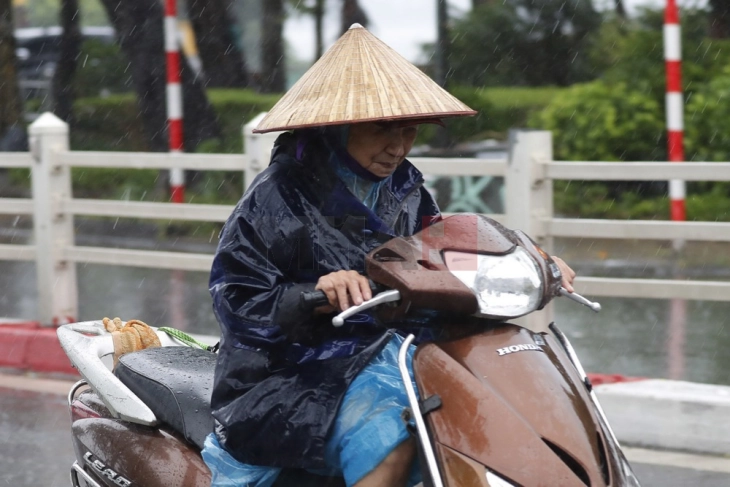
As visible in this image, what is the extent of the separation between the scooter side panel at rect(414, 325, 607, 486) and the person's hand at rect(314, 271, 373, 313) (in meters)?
0.18

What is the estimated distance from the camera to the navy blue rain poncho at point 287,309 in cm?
273

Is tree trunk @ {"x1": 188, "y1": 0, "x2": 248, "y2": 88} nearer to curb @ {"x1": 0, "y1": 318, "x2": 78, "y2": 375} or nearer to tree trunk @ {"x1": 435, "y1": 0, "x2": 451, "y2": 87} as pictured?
tree trunk @ {"x1": 435, "y1": 0, "x2": 451, "y2": 87}

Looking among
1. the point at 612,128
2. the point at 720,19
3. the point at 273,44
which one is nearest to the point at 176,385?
the point at 612,128

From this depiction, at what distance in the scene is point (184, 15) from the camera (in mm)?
17047

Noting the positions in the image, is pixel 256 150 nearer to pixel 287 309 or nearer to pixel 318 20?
pixel 287 309

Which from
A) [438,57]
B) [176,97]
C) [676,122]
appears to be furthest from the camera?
[438,57]

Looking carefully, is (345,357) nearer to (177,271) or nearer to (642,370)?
(642,370)

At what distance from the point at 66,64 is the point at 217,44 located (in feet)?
11.6

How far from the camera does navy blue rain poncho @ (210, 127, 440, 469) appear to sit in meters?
2.73

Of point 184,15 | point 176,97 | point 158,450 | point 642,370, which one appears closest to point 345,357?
point 158,450

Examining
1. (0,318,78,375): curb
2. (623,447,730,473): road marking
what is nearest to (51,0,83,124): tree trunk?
(0,318,78,375): curb

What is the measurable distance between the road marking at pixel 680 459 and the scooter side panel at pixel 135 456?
245cm

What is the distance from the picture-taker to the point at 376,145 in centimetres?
291

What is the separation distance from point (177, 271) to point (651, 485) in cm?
736
